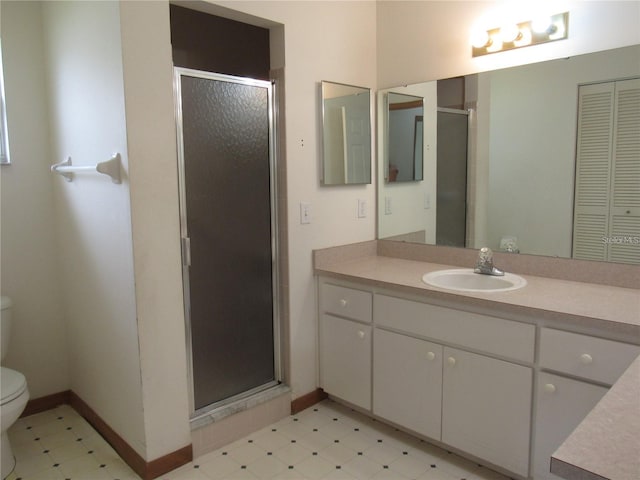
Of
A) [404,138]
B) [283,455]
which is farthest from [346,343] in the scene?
[404,138]

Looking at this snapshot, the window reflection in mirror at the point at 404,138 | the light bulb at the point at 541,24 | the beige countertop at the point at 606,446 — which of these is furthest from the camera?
the window reflection in mirror at the point at 404,138

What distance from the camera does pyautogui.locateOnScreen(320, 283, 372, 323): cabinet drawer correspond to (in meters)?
2.43

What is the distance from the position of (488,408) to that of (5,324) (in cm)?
234

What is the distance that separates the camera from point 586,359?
5.52 ft

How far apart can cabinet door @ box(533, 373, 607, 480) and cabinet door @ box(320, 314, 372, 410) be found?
857 mm

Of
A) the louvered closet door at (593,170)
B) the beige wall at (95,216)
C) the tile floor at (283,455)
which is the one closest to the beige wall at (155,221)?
the beige wall at (95,216)

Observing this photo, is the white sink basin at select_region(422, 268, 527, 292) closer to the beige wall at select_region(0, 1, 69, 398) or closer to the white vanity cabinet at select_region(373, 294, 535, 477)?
the white vanity cabinet at select_region(373, 294, 535, 477)

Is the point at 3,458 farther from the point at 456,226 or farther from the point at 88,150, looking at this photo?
the point at 456,226

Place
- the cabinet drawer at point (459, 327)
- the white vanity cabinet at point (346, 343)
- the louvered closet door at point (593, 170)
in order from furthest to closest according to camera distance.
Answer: the white vanity cabinet at point (346, 343)
the louvered closet door at point (593, 170)
the cabinet drawer at point (459, 327)

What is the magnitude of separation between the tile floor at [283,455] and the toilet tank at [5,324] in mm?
453

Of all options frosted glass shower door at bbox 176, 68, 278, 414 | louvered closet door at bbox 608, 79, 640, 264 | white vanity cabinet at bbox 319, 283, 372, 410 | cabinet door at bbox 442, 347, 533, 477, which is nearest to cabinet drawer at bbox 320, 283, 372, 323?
white vanity cabinet at bbox 319, 283, 372, 410

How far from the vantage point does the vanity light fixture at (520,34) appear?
217 centimetres

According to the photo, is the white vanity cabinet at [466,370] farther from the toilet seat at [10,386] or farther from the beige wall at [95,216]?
the toilet seat at [10,386]

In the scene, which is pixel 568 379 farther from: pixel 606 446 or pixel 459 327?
pixel 606 446
